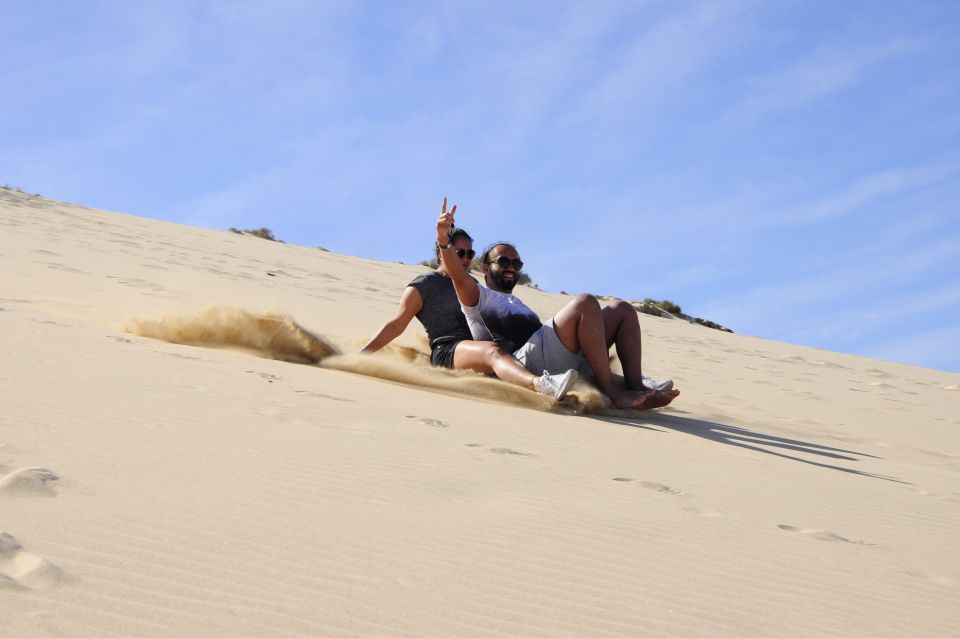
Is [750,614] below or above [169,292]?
below

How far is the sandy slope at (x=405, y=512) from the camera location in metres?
2.17

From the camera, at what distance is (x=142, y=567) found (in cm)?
220

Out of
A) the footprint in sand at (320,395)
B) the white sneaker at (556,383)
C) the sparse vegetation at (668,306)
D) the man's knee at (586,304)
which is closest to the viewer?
the footprint in sand at (320,395)

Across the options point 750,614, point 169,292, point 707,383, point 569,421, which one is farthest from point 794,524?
point 169,292

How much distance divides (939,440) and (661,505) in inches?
194

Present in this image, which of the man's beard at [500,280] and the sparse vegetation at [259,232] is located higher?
the sparse vegetation at [259,232]

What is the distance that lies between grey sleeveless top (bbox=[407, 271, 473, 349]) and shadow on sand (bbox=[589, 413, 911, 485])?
47.3 inches

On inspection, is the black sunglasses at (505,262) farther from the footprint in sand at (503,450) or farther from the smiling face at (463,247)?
the footprint in sand at (503,450)

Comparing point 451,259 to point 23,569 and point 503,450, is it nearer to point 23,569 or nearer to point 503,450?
point 503,450

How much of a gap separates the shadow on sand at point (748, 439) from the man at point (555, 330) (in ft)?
0.60

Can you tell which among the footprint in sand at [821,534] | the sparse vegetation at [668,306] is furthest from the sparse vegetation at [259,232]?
the footprint in sand at [821,534]

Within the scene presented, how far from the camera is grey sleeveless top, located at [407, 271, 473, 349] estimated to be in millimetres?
6145

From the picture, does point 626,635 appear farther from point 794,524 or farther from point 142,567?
point 794,524

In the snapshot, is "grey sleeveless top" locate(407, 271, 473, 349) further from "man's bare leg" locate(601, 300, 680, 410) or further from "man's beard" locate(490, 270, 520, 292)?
"man's bare leg" locate(601, 300, 680, 410)
